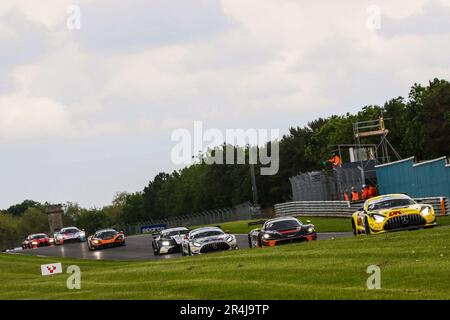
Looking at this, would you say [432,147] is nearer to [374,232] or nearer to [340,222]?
[340,222]

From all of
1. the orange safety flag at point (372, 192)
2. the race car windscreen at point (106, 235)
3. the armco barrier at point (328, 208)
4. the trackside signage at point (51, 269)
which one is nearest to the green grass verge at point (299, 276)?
the trackside signage at point (51, 269)

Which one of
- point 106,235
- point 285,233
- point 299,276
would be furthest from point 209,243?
point 106,235

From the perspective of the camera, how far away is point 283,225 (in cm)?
3016

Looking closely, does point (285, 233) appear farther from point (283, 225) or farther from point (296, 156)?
point (296, 156)

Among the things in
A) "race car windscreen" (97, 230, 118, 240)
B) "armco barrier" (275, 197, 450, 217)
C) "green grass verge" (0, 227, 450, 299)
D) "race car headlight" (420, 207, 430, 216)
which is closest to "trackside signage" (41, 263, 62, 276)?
"green grass verge" (0, 227, 450, 299)

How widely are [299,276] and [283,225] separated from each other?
13.2m

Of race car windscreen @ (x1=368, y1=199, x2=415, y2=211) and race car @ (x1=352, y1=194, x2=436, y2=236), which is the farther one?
race car windscreen @ (x1=368, y1=199, x2=415, y2=211)

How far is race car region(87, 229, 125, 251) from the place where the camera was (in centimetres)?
5097

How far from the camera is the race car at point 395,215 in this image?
26719 millimetres

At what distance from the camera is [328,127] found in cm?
13200

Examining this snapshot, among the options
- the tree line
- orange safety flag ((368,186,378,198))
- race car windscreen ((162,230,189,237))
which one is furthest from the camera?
the tree line

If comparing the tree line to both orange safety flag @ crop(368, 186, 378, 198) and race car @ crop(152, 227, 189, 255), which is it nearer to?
orange safety flag @ crop(368, 186, 378, 198)

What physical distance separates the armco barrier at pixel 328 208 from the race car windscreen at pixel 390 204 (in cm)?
1351
